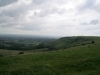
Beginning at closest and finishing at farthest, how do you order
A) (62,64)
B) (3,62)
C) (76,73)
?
(76,73), (62,64), (3,62)

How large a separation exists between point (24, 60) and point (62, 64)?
465 inches

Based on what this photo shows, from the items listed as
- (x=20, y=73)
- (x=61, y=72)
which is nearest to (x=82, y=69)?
(x=61, y=72)

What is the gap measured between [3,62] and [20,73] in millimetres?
10724

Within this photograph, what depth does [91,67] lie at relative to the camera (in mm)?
33750

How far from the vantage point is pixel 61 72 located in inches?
1237

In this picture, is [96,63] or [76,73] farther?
[96,63]

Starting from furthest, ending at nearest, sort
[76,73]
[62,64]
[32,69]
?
[62,64]
[32,69]
[76,73]

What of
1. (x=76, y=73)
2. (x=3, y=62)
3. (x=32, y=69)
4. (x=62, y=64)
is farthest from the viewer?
(x=3, y=62)

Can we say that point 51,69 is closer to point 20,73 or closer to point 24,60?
point 20,73

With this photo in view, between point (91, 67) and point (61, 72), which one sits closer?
point (61, 72)

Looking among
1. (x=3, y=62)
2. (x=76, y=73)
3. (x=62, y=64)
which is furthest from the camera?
(x=3, y=62)

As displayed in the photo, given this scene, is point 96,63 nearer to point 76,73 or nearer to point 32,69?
point 76,73

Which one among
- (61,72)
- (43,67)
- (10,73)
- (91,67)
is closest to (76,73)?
(61,72)

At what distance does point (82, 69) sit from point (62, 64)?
5351 mm
